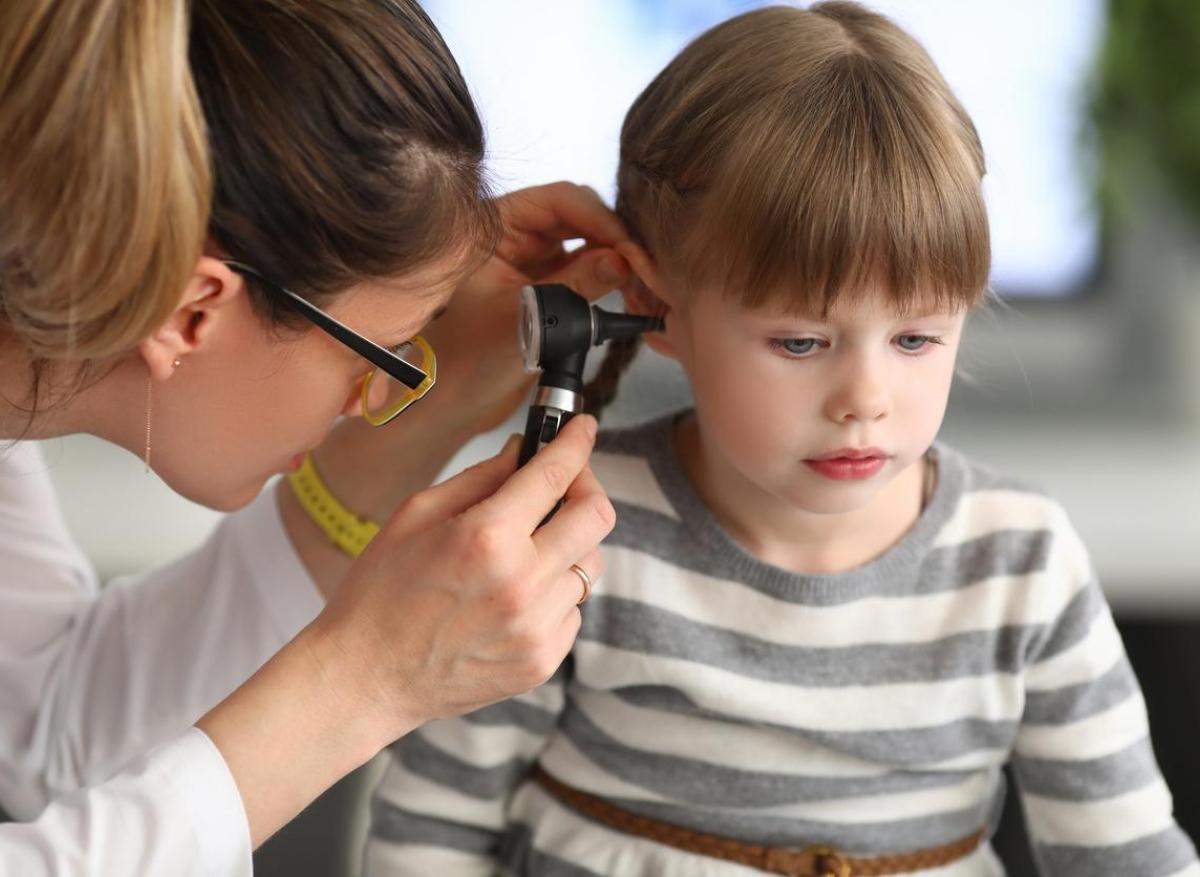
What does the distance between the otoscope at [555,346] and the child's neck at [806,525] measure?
149 millimetres

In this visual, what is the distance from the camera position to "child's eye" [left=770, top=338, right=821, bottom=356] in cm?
88

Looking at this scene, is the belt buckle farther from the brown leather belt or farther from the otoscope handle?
the otoscope handle

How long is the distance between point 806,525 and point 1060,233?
1.52m

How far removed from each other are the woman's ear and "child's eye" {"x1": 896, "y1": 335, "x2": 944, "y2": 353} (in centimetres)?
41

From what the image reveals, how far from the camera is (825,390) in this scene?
875 millimetres

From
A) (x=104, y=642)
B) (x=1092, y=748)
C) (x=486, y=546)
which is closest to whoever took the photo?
(x=486, y=546)

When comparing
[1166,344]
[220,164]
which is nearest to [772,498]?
[220,164]

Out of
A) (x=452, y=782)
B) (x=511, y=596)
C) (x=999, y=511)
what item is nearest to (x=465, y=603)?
(x=511, y=596)

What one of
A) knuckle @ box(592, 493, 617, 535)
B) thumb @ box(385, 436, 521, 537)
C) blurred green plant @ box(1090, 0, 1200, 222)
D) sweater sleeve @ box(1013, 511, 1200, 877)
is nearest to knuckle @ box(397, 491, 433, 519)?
thumb @ box(385, 436, 521, 537)

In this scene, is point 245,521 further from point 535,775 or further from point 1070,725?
point 1070,725

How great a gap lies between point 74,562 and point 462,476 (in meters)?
0.46

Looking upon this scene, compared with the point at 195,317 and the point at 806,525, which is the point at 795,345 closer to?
the point at 806,525

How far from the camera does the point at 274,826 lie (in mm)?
839

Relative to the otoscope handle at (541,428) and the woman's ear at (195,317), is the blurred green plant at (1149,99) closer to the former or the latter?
the otoscope handle at (541,428)
